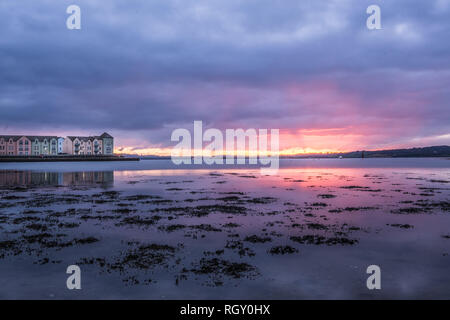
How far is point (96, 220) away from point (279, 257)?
577 inches

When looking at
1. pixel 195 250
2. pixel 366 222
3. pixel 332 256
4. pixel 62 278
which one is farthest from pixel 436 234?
pixel 62 278

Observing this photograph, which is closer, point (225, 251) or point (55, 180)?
point (225, 251)

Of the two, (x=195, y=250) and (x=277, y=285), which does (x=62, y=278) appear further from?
(x=277, y=285)

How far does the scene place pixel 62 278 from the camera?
465 inches

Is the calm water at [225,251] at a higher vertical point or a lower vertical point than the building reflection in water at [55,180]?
lower

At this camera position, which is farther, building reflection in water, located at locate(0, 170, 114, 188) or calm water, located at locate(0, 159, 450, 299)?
Result: building reflection in water, located at locate(0, 170, 114, 188)

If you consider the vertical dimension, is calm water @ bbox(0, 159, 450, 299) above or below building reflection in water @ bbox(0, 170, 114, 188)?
below

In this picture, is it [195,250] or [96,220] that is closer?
[195,250]

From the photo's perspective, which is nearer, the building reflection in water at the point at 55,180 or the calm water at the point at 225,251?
the calm water at the point at 225,251

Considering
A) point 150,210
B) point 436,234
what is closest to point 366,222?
point 436,234

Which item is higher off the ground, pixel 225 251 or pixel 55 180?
pixel 55 180

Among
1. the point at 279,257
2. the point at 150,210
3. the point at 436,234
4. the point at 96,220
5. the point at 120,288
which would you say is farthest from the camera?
the point at 150,210
